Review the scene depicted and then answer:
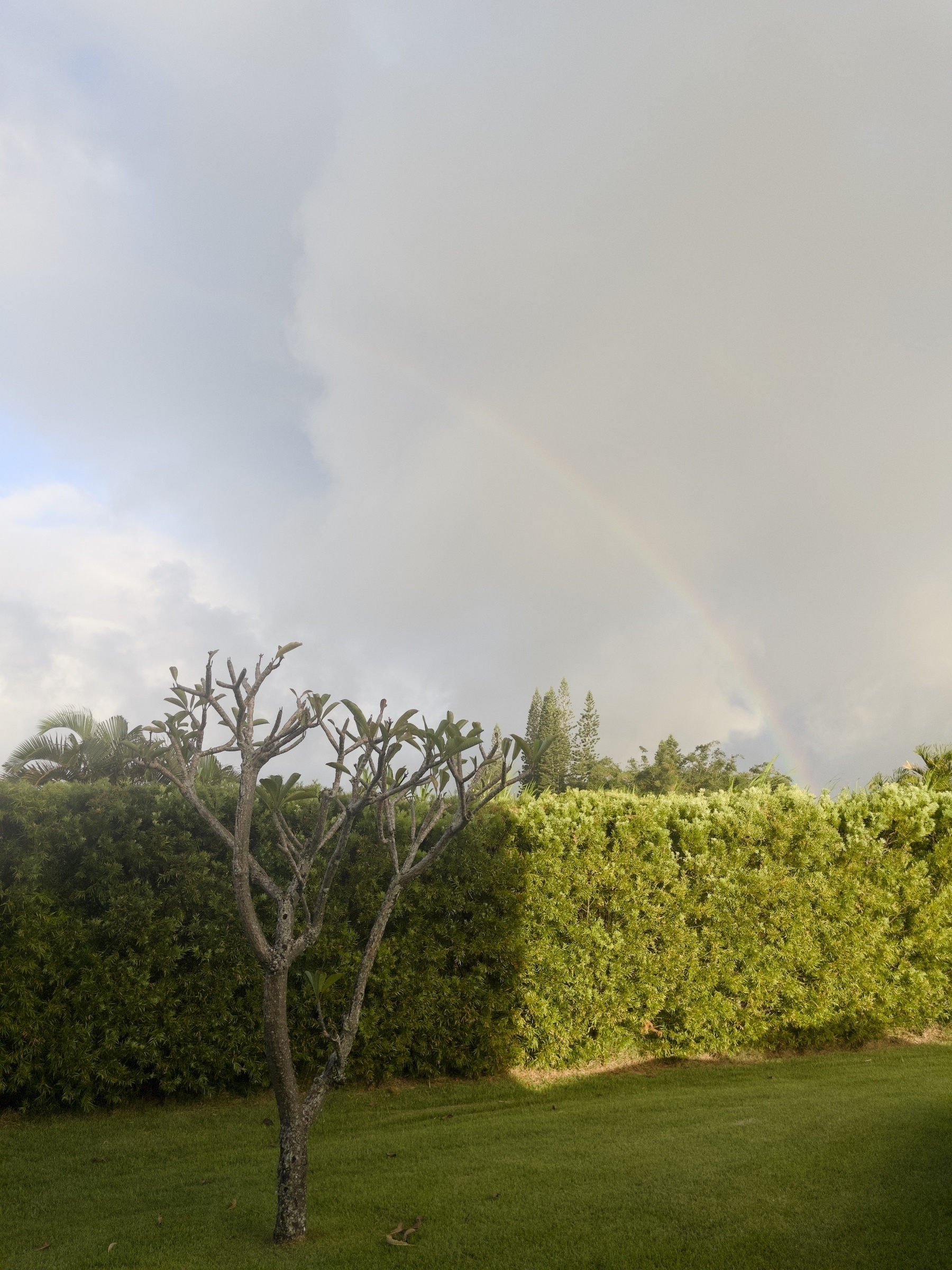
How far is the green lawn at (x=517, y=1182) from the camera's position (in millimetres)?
4570

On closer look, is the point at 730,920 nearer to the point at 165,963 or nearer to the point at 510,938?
the point at 510,938

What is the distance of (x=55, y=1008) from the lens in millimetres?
7992

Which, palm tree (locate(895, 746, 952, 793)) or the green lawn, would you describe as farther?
palm tree (locate(895, 746, 952, 793))

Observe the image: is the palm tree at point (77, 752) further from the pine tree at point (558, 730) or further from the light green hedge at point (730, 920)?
the pine tree at point (558, 730)

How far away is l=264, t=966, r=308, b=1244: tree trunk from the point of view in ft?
15.6

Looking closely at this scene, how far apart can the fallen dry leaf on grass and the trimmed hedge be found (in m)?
4.05

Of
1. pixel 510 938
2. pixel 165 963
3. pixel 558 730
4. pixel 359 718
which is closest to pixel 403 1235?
pixel 359 718

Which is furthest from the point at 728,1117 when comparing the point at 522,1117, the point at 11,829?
the point at 11,829

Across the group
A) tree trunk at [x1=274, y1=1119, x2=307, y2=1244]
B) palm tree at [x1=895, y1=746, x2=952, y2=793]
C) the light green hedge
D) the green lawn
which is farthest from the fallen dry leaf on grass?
palm tree at [x1=895, y1=746, x2=952, y2=793]

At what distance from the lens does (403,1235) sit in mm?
4809

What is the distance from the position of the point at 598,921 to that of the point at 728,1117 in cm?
295

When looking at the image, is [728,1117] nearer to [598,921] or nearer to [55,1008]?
[598,921]

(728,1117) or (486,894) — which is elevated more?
(486,894)

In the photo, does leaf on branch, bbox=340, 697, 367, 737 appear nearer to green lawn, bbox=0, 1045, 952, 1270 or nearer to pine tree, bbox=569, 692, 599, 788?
green lawn, bbox=0, 1045, 952, 1270
